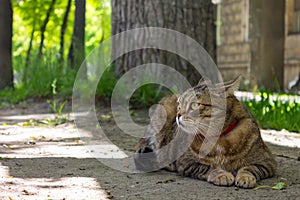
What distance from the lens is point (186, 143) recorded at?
3697mm

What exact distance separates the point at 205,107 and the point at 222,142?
26 centimetres

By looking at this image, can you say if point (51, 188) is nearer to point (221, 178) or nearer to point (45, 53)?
point (221, 178)

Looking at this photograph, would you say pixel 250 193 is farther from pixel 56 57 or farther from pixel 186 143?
pixel 56 57

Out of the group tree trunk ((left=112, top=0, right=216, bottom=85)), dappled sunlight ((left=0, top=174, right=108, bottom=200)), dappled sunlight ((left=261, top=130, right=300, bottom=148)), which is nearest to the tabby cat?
dappled sunlight ((left=0, top=174, right=108, bottom=200))

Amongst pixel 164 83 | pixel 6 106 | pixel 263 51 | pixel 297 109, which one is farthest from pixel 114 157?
pixel 263 51

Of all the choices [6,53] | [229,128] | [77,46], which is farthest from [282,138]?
[6,53]

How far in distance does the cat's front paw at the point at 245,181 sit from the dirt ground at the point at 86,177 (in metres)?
0.04

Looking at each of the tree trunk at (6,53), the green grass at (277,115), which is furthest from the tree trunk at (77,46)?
the green grass at (277,115)

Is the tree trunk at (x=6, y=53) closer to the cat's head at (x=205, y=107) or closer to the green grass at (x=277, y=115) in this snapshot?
the green grass at (x=277, y=115)

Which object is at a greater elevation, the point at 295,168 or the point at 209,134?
the point at 209,134

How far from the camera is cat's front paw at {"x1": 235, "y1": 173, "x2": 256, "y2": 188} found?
3.25 m

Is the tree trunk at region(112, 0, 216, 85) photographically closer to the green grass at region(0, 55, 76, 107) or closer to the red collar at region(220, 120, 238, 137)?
the green grass at region(0, 55, 76, 107)

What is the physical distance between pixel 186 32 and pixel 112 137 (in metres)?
1.98

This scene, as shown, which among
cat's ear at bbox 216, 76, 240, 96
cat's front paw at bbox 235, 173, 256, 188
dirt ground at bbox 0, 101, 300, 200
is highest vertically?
cat's ear at bbox 216, 76, 240, 96
